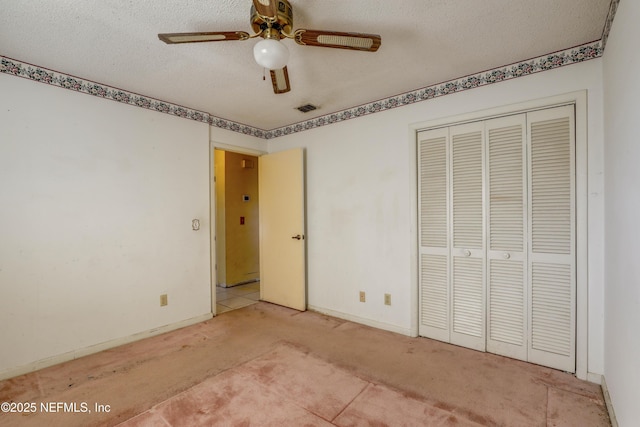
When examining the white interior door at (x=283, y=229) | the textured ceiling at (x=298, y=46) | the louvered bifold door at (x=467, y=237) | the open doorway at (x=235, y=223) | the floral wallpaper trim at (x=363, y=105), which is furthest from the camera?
the open doorway at (x=235, y=223)

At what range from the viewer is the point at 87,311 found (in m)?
2.61

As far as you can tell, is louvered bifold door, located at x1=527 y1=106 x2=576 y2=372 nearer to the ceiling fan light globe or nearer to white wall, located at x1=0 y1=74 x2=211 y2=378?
the ceiling fan light globe

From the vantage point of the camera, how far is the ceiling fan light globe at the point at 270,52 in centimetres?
160

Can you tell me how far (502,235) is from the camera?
2502 millimetres

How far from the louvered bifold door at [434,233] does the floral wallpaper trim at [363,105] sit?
41 cm

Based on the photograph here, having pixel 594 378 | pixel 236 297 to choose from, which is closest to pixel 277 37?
pixel 594 378

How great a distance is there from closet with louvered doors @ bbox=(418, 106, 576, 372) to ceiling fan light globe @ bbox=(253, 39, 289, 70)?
1.76 meters

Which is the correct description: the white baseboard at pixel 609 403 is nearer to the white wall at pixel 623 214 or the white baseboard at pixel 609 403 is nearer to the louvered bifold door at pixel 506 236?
the white wall at pixel 623 214

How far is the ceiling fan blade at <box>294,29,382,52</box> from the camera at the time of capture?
1.57 m

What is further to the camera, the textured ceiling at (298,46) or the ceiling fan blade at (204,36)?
the textured ceiling at (298,46)

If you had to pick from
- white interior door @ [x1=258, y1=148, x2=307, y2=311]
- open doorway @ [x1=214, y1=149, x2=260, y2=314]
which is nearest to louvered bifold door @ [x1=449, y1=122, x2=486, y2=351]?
white interior door @ [x1=258, y1=148, x2=307, y2=311]

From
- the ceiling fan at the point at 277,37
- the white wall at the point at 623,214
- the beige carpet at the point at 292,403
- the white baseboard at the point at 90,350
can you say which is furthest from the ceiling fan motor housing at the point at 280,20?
the white baseboard at the point at 90,350

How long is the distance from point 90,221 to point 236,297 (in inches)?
89.5

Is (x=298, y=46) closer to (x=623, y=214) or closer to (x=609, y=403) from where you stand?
(x=623, y=214)
